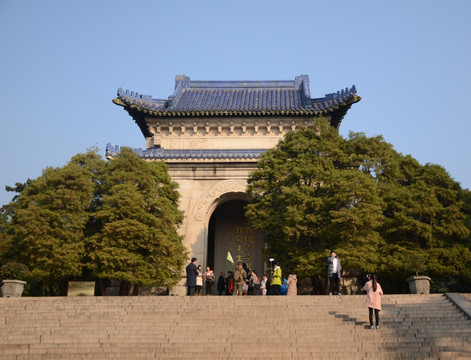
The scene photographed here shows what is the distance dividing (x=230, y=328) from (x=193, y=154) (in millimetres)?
13379

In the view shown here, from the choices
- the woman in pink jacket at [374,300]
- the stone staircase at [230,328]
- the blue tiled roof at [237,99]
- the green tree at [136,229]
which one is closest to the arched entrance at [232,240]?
the blue tiled roof at [237,99]

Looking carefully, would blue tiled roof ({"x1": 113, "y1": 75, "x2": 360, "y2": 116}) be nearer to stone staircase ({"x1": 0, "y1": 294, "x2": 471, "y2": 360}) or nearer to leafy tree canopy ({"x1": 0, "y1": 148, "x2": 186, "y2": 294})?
leafy tree canopy ({"x1": 0, "y1": 148, "x2": 186, "y2": 294})

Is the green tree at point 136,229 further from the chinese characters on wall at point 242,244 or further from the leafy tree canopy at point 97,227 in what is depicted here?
the chinese characters on wall at point 242,244

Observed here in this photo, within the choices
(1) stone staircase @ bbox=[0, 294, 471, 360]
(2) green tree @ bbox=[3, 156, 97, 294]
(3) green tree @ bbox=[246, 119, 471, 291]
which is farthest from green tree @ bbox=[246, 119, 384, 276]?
(2) green tree @ bbox=[3, 156, 97, 294]

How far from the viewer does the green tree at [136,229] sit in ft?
62.7

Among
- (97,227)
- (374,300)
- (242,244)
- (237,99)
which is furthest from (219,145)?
(374,300)

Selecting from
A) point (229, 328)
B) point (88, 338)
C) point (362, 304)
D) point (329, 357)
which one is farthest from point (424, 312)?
point (88, 338)

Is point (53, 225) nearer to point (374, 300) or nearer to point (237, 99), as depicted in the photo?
point (374, 300)

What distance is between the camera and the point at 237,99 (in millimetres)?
29797

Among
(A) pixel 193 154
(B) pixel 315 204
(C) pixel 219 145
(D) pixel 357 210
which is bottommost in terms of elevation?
(D) pixel 357 210

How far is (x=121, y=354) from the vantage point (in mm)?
11312

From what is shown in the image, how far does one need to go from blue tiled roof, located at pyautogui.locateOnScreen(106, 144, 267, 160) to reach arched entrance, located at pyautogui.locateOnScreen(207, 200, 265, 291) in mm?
3282

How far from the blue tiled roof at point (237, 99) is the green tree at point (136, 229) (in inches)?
233

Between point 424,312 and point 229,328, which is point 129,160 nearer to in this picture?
point 229,328
